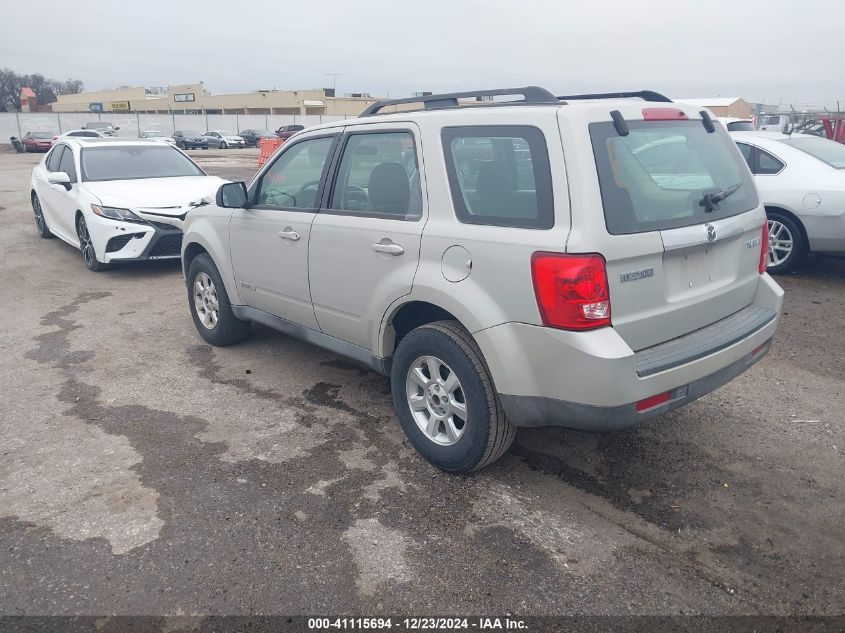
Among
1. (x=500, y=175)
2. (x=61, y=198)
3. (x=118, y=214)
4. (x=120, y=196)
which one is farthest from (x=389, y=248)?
(x=61, y=198)

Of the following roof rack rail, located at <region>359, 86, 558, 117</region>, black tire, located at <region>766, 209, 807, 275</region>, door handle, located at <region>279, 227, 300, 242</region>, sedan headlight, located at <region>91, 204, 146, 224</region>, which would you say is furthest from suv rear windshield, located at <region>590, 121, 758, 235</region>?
sedan headlight, located at <region>91, 204, 146, 224</region>

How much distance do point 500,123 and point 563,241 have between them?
761 mm

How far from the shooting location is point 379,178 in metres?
4.16

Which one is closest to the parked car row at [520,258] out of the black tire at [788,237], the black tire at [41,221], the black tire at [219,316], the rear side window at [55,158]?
the black tire at [219,316]

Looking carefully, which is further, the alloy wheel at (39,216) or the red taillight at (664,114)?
the alloy wheel at (39,216)

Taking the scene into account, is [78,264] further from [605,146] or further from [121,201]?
[605,146]

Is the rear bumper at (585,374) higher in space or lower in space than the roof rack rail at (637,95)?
lower

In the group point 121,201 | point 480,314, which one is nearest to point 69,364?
→ point 121,201

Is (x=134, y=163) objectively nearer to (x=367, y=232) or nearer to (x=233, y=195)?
(x=233, y=195)

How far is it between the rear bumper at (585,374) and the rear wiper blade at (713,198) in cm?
66

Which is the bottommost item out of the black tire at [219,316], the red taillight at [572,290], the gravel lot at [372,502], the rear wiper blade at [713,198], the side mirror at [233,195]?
the gravel lot at [372,502]

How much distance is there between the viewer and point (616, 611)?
109 inches

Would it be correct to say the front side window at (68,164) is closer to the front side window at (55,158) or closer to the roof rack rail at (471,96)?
the front side window at (55,158)

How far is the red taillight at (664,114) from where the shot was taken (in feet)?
11.3
